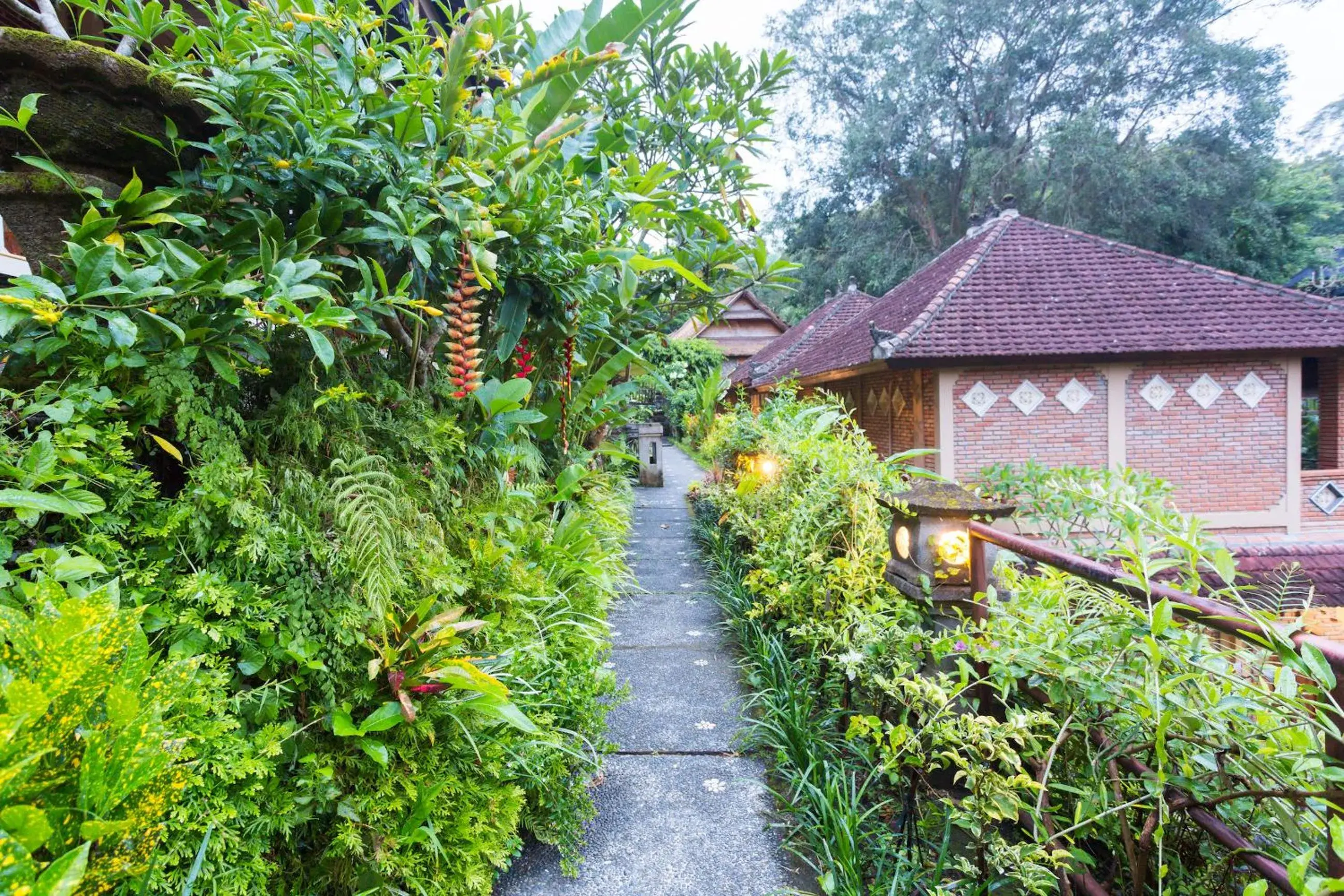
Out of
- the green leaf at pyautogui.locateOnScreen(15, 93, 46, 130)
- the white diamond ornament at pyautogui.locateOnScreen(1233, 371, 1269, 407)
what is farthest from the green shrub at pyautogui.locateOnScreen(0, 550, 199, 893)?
the white diamond ornament at pyautogui.locateOnScreen(1233, 371, 1269, 407)

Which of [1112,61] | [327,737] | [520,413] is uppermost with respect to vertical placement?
[1112,61]

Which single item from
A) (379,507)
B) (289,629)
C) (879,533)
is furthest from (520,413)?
(879,533)

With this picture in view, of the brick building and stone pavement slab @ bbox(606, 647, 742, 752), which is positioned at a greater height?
the brick building

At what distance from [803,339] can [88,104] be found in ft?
54.0

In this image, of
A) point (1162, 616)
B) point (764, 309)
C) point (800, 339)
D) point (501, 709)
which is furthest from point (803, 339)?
point (501, 709)

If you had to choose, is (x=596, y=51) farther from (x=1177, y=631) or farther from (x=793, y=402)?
(x=793, y=402)

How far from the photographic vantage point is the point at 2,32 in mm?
1377

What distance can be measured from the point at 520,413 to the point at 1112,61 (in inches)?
1018

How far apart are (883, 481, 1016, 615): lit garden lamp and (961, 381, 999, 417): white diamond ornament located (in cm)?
663

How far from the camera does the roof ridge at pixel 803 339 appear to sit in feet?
49.6

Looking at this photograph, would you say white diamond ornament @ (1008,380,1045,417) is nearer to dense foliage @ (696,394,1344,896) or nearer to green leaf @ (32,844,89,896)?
dense foliage @ (696,394,1344,896)

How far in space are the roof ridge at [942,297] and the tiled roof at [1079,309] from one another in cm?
2

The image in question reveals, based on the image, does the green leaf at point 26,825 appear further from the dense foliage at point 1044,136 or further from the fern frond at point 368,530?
the dense foliage at point 1044,136

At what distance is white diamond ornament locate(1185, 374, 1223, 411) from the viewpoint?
336 inches
